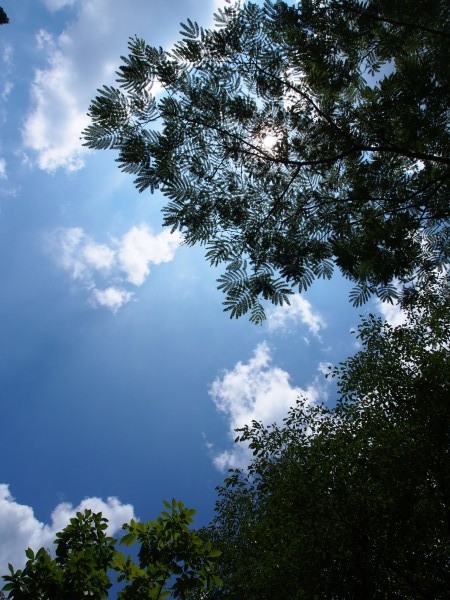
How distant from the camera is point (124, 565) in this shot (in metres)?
4.53

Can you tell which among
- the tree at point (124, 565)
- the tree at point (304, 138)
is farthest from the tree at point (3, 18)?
the tree at point (124, 565)

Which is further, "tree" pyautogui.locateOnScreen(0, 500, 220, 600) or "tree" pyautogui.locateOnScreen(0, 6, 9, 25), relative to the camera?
"tree" pyautogui.locateOnScreen(0, 6, 9, 25)

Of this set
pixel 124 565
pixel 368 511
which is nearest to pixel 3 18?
pixel 124 565

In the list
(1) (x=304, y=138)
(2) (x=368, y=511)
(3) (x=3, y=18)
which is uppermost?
(3) (x=3, y=18)

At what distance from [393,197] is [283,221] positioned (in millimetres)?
1801

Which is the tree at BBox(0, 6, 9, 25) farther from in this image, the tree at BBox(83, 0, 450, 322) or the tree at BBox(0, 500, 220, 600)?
the tree at BBox(0, 500, 220, 600)

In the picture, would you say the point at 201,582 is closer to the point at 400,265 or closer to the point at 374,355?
the point at 400,265

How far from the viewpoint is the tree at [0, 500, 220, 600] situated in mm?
4141

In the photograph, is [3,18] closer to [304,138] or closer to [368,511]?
[304,138]

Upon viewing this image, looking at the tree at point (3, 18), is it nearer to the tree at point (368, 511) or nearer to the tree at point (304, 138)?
the tree at point (304, 138)

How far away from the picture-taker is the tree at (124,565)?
4.14 metres

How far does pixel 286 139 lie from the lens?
5.80 metres

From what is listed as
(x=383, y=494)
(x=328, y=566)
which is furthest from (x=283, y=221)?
(x=328, y=566)

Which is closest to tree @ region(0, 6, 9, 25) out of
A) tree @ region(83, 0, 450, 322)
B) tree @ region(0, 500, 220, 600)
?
tree @ region(83, 0, 450, 322)
